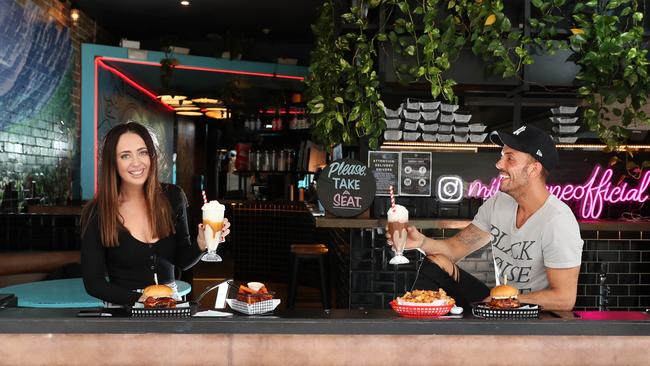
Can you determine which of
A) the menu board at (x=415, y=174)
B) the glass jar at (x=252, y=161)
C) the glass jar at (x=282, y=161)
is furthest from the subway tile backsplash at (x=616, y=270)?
the glass jar at (x=252, y=161)

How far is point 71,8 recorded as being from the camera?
8.80 metres

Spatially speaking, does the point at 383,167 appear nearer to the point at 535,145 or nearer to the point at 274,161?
the point at 535,145

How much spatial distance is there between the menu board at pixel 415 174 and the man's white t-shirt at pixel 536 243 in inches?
89.1

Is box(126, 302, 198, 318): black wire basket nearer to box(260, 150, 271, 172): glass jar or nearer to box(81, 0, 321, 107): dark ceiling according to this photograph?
box(81, 0, 321, 107): dark ceiling

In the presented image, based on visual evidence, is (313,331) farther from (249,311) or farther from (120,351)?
(120,351)

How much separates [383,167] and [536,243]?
101 inches

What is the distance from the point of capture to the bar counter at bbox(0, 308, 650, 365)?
252cm

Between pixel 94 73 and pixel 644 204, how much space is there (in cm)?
632

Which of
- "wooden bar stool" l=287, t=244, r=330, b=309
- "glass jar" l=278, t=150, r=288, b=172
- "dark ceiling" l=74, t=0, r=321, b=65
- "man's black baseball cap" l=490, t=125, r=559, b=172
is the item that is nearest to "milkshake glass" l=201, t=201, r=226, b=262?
"man's black baseball cap" l=490, t=125, r=559, b=172

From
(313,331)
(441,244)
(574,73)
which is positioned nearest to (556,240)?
(441,244)

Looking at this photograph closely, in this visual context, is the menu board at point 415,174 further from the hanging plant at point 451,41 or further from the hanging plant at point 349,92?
the hanging plant at point 451,41

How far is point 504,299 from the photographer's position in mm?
2691

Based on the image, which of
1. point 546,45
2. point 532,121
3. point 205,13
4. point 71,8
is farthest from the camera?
point 205,13

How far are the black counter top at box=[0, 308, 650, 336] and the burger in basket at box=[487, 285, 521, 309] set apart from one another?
0.29 feet
